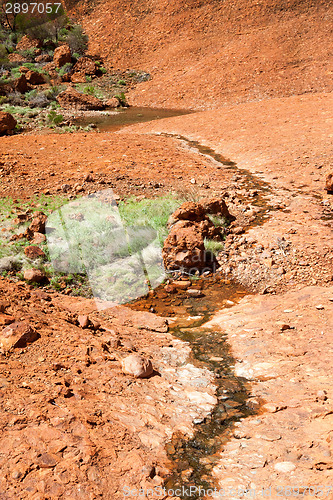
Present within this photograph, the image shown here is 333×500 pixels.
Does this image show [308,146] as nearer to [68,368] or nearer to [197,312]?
[197,312]

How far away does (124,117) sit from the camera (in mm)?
16578

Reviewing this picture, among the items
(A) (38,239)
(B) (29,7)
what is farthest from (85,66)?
(A) (38,239)

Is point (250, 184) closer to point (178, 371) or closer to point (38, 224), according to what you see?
point (38, 224)

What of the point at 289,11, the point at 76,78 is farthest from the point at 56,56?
the point at 289,11

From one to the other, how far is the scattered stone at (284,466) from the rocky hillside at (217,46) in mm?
16781

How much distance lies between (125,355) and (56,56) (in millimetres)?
24692

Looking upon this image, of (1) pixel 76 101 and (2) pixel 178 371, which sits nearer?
(2) pixel 178 371

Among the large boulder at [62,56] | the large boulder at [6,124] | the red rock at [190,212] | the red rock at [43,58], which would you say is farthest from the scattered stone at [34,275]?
the red rock at [43,58]

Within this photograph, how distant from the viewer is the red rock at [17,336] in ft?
10.5

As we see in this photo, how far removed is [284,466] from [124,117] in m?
15.8

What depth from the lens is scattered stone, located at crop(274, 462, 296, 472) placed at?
2305 mm

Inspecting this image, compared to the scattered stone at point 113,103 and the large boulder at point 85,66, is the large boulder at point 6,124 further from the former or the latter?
the large boulder at point 85,66

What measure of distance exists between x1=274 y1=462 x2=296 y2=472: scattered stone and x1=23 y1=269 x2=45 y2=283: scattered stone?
12.1ft

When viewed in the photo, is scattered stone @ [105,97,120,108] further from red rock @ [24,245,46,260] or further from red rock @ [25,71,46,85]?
red rock @ [24,245,46,260]
